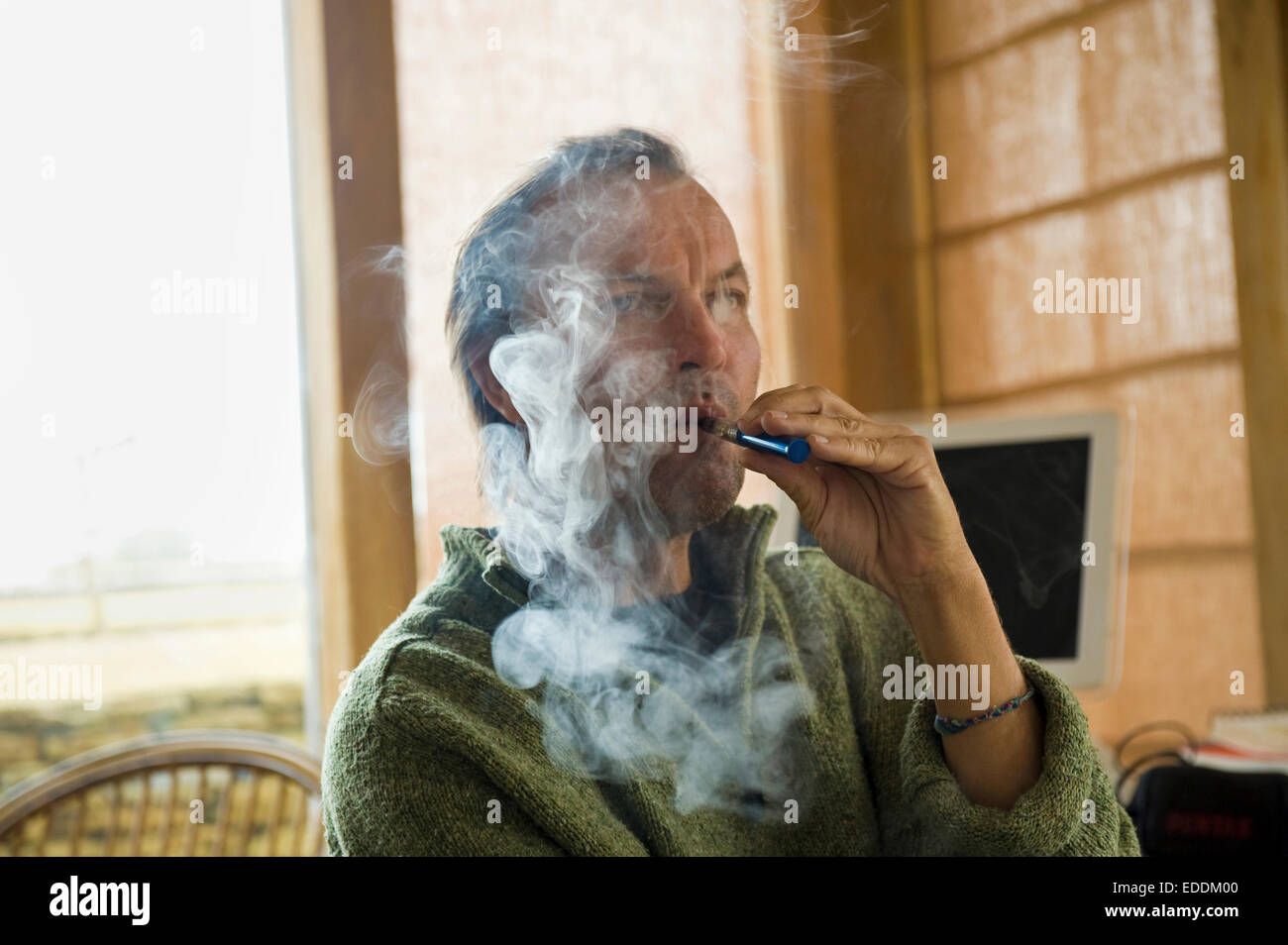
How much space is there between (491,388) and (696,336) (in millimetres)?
138

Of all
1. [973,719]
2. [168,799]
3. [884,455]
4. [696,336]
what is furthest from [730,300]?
[168,799]

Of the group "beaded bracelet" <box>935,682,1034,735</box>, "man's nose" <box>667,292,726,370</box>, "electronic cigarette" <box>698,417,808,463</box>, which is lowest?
"beaded bracelet" <box>935,682,1034,735</box>

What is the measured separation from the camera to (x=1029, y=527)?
2.42ft

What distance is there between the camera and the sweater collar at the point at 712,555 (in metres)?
0.59

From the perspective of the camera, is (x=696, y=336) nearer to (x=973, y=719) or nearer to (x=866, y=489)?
(x=866, y=489)

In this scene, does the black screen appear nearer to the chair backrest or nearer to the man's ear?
the man's ear

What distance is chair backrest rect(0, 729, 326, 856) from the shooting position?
70 cm

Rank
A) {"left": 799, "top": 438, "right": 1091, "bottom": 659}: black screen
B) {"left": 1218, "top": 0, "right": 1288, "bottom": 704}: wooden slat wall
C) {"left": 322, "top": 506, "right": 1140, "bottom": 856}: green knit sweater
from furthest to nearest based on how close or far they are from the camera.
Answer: {"left": 1218, "top": 0, "right": 1288, "bottom": 704}: wooden slat wall
{"left": 799, "top": 438, "right": 1091, "bottom": 659}: black screen
{"left": 322, "top": 506, "right": 1140, "bottom": 856}: green knit sweater

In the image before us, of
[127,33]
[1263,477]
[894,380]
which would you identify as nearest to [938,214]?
[894,380]

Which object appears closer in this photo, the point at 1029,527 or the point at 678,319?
the point at 678,319

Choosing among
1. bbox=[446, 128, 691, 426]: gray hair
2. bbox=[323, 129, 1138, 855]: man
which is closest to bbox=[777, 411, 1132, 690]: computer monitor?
bbox=[323, 129, 1138, 855]: man

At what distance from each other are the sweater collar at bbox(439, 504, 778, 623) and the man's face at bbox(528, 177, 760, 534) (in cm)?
1

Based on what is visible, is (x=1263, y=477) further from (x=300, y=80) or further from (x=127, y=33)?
(x=127, y=33)

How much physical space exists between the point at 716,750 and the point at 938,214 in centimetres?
42
